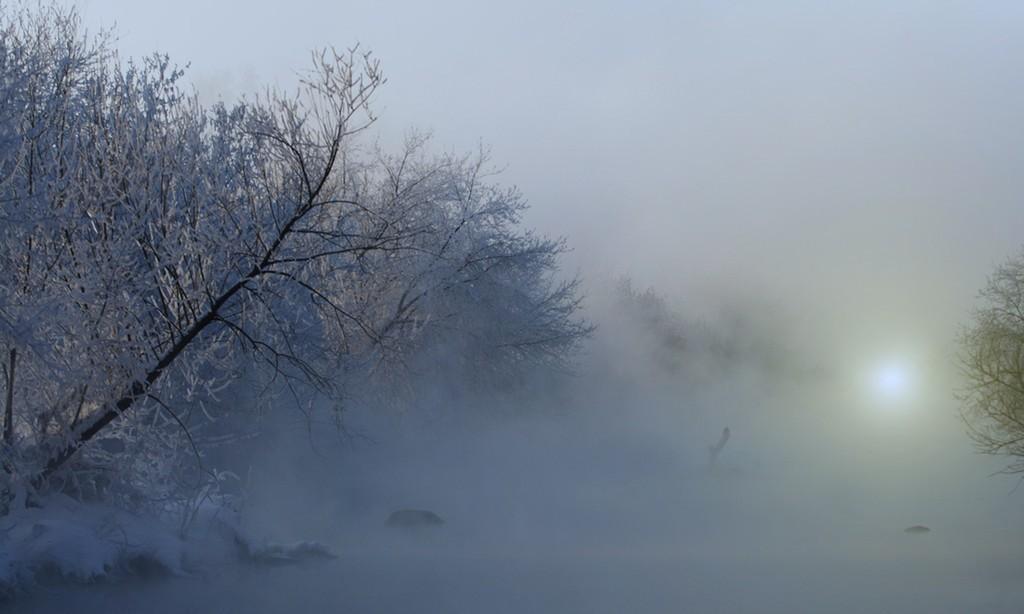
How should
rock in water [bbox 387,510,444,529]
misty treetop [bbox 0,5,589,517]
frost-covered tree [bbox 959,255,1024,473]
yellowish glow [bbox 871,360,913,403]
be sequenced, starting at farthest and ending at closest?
yellowish glow [bbox 871,360,913,403]
rock in water [bbox 387,510,444,529]
frost-covered tree [bbox 959,255,1024,473]
misty treetop [bbox 0,5,589,517]

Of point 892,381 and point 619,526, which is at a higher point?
point 892,381

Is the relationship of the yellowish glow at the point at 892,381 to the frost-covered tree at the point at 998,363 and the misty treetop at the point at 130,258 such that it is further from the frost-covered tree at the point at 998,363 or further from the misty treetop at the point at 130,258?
the misty treetop at the point at 130,258

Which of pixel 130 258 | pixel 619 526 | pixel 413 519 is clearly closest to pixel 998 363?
pixel 619 526

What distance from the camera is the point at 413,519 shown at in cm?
2091

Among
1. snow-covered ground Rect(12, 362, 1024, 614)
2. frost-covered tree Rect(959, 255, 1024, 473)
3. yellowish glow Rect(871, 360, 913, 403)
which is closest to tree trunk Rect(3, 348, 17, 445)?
snow-covered ground Rect(12, 362, 1024, 614)

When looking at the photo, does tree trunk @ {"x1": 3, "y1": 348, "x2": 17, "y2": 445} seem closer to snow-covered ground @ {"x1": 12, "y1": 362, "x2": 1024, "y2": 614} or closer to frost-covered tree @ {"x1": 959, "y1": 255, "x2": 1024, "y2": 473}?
snow-covered ground @ {"x1": 12, "y1": 362, "x2": 1024, "y2": 614}

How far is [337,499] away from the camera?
22016mm

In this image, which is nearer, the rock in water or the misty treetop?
the misty treetop

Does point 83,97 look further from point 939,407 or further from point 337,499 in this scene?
point 939,407

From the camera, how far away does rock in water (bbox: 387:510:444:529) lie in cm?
2066

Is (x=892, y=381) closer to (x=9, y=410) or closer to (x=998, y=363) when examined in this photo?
(x=998, y=363)

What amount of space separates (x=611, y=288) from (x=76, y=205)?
39846mm

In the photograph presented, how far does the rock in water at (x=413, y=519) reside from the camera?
67.8 ft

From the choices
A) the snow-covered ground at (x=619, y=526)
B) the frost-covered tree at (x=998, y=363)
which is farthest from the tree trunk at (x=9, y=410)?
the frost-covered tree at (x=998, y=363)
